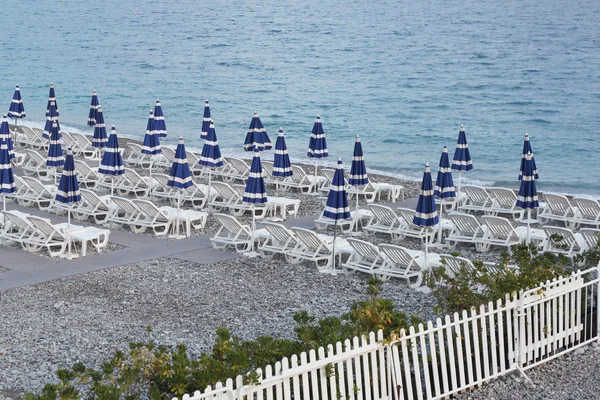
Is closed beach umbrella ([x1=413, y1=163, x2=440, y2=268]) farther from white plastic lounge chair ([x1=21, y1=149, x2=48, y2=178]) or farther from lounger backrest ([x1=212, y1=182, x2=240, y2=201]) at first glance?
white plastic lounge chair ([x1=21, y1=149, x2=48, y2=178])

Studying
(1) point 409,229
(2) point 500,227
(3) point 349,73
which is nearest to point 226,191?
(1) point 409,229

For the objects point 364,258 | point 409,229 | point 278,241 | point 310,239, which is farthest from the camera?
point 409,229

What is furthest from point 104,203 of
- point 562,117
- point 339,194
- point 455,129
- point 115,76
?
point 115,76

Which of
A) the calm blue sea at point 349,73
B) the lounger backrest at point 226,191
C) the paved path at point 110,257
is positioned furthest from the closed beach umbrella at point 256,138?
the calm blue sea at point 349,73

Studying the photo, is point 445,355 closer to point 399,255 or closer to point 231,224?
point 399,255

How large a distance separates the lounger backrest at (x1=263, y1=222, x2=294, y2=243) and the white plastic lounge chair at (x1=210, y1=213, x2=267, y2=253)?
464 mm

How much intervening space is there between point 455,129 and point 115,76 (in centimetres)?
3530

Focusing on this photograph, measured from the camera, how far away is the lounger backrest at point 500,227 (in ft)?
53.1

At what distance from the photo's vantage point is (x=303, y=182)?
22.0 meters

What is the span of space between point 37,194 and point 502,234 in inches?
376

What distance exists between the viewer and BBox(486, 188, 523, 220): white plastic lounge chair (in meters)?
19.3

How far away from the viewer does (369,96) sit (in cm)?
6147

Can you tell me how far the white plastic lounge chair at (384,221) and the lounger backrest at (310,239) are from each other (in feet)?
7.89

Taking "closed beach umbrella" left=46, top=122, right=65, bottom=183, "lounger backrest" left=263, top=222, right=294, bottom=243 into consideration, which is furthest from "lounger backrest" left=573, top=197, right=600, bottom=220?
"closed beach umbrella" left=46, top=122, right=65, bottom=183
